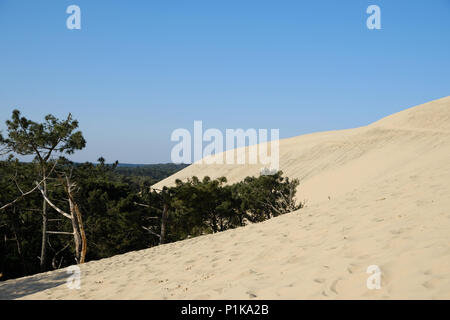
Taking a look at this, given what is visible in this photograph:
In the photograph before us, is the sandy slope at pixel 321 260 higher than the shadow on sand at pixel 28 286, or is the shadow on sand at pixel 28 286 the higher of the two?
the sandy slope at pixel 321 260

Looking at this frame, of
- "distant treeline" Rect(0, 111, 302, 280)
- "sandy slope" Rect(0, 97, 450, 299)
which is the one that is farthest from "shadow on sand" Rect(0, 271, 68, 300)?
"distant treeline" Rect(0, 111, 302, 280)

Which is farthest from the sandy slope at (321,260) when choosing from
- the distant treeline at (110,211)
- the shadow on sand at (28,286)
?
the distant treeline at (110,211)

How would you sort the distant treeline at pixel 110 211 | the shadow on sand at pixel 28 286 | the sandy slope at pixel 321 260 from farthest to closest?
the distant treeline at pixel 110 211 < the shadow on sand at pixel 28 286 < the sandy slope at pixel 321 260

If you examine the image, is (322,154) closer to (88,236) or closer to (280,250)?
(88,236)

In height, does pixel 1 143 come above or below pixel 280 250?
above

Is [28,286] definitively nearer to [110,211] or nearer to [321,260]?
[321,260]

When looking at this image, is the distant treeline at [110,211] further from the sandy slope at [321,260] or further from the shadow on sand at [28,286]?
the sandy slope at [321,260]

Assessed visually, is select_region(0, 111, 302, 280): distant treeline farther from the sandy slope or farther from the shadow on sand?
the sandy slope

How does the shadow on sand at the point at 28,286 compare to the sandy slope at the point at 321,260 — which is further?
the shadow on sand at the point at 28,286

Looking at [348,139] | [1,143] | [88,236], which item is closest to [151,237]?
[88,236]

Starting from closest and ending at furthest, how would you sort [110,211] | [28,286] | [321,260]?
[321,260]
[28,286]
[110,211]

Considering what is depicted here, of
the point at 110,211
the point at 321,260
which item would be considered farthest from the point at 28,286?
the point at 110,211
